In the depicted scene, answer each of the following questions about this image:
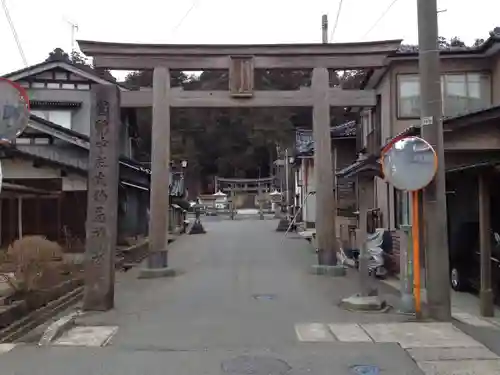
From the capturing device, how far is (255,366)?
6422 millimetres

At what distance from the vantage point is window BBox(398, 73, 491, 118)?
18266 millimetres

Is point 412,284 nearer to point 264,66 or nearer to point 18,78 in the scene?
point 264,66

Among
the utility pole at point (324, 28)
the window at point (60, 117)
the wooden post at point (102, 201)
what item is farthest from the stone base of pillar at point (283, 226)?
the wooden post at point (102, 201)

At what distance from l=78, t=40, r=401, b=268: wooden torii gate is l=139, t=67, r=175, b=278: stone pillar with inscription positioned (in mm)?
Result: 28

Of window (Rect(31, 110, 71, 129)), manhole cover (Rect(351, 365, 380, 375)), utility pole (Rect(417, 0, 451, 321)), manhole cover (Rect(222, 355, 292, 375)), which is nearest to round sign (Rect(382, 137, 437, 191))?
utility pole (Rect(417, 0, 451, 321))

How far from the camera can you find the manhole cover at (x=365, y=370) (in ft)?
20.0

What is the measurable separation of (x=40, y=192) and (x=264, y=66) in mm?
7350

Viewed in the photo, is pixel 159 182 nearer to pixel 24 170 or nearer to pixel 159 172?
pixel 159 172

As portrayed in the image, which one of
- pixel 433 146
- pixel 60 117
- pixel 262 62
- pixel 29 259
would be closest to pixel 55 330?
pixel 29 259

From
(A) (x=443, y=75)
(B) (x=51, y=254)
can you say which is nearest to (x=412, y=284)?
(B) (x=51, y=254)

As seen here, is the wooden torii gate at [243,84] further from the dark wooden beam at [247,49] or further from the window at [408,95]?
the window at [408,95]

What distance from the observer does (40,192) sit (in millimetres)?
15938

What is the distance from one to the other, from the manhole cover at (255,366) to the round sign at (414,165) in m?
3.75

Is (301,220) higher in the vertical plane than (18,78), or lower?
lower
